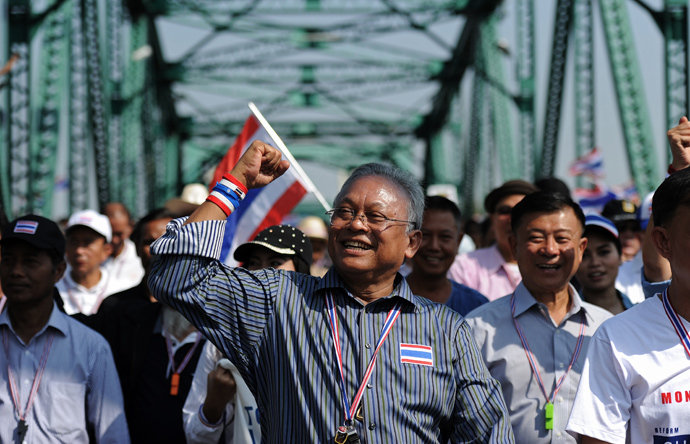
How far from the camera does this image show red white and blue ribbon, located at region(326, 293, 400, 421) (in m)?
2.83

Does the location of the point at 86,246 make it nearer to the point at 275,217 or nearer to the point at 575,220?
the point at 275,217

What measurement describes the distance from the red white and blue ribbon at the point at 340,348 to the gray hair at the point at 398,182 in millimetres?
329

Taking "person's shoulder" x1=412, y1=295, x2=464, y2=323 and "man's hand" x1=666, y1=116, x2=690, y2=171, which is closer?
"person's shoulder" x1=412, y1=295, x2=464, y2=323

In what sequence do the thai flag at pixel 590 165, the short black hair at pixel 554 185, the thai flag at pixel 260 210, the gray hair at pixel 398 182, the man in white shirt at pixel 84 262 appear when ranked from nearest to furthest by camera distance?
the gray hair at pixel 398 182 < the thai flag at pixel 260 210 < the short black hair at pixel 554 185 < the man in white shirt at pixel 84 262 < the thai flag at pixel 590 165

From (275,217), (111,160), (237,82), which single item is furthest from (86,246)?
(237,82)

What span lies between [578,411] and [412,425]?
511 mm

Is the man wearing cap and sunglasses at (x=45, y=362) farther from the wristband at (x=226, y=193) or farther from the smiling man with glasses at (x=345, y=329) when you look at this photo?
the wristband at (x=226, y=193)

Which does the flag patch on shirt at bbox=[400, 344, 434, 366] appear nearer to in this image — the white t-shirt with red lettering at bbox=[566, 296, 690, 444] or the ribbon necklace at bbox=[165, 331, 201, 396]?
the white t-shirt with red lettering at bbox=[566, 296, 690, 444]

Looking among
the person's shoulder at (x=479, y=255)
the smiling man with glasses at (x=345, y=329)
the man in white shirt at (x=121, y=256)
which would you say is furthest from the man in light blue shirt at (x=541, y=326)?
the man in white shirt at (x=121, y=256)

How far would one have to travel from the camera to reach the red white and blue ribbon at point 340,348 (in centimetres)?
283

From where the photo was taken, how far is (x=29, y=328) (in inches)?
165

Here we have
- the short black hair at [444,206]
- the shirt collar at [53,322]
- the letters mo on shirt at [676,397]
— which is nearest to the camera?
the letters mo on shirt at [676,397]

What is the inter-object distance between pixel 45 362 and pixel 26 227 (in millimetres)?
648

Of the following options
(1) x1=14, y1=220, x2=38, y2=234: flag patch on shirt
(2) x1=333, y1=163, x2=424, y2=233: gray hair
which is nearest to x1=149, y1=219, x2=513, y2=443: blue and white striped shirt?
(2) x1=333, y1=163, x2=424, y2=233: gray hair
